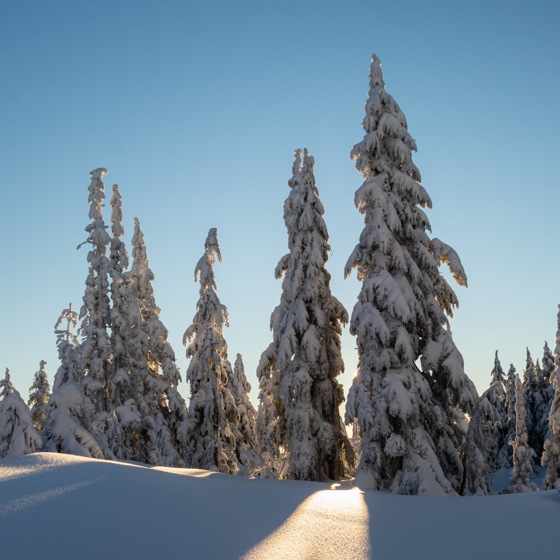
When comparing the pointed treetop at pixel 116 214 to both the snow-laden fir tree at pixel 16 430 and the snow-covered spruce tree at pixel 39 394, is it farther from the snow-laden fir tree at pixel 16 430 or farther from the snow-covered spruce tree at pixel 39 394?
the snow-laden fir tree at pixel 16 430

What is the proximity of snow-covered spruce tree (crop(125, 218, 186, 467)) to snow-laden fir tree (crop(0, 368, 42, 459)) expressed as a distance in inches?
551

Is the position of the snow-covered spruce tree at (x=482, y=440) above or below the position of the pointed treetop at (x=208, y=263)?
below

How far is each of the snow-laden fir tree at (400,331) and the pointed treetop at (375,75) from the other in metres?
0.04

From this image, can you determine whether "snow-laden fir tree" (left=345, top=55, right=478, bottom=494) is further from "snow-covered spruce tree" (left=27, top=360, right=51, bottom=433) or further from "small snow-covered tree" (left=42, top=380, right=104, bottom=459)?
"snow-covered spruce tree" (left=27, top=360, right=51, bottom=433)

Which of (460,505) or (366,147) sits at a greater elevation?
(366,147)

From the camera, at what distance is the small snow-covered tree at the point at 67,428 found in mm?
14867

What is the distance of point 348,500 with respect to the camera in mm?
9000

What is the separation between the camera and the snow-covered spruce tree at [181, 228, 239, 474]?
22.5 metres

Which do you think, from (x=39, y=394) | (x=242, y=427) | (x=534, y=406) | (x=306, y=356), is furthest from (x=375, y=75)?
(x=534, y=406)

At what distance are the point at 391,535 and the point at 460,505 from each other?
9.15ft

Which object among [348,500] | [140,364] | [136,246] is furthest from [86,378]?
[348,500]

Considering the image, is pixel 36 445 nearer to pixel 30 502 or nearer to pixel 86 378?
pixel 30 502

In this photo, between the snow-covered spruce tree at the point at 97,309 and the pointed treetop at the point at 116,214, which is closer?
the snow-covered spruce tree at the point at 97,309

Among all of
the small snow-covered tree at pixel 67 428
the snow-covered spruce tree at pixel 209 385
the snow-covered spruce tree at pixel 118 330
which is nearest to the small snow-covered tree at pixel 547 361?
the snow-covered spruce tree at pixel 209 385
